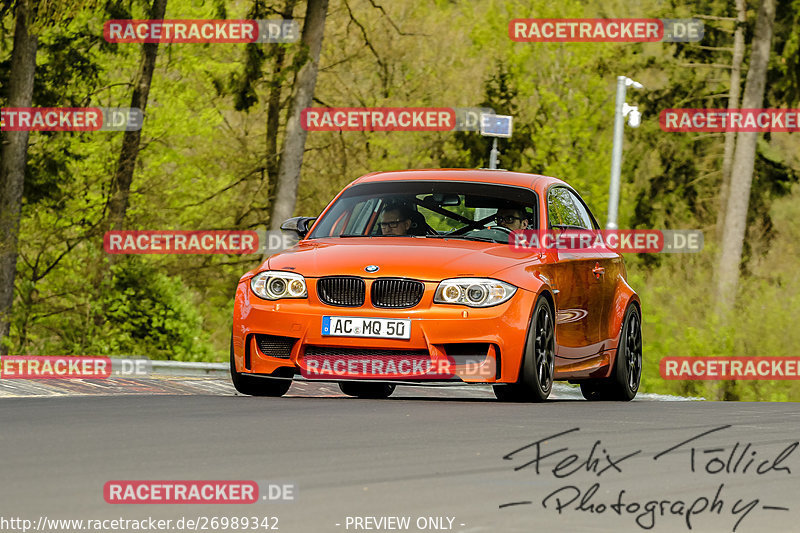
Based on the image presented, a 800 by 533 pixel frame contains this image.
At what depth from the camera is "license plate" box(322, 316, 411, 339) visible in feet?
34.3

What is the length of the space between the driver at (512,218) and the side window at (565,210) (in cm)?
27

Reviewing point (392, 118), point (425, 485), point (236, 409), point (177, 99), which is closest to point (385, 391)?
point (236, 409)

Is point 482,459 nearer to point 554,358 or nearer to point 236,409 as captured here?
point 236,409

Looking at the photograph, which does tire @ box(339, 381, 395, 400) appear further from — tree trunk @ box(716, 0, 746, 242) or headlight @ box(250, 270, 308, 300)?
tree trunk @ box(716, 0, 746, 242)

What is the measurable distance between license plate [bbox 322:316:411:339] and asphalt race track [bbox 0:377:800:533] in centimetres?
49

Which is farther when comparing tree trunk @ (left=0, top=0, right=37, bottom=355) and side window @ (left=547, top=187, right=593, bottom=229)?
tree trunk @ (left=0, top=0, right=37, bottom=355)

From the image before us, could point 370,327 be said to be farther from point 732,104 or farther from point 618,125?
point 732,104

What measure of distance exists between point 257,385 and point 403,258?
1.64 m

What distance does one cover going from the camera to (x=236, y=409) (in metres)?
9.70

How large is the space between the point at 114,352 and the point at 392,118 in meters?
18.6

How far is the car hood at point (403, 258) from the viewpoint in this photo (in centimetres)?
1059

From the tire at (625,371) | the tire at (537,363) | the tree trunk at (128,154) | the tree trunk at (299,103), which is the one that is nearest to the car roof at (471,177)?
the tire at (537,363)

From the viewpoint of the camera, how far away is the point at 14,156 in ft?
90.7
